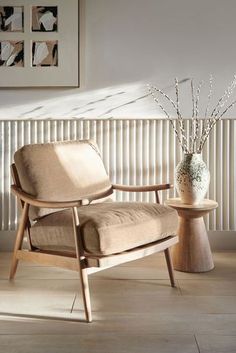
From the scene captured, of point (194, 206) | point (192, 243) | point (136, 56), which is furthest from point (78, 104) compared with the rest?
point (192, 243)

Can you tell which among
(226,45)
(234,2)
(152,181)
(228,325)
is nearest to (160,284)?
(228,325)

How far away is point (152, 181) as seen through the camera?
3.49 metres

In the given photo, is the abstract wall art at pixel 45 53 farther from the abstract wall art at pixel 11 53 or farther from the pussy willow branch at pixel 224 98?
the pussy willow branch at pixel 224 98

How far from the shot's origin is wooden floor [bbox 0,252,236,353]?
204 cm

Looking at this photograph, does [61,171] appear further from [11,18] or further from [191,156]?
[11,18]

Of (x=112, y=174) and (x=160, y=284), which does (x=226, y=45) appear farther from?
(x=160, y=284)

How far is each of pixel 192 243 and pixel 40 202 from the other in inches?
38.9

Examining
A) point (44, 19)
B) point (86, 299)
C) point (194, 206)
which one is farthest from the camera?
point (44, 19)

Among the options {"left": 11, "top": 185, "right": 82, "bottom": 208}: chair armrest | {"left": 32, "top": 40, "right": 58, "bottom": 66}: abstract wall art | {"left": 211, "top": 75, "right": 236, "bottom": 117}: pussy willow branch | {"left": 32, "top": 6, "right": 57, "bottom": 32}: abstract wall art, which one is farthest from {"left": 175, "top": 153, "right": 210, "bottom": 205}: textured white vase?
{"left": 32, "top": 6, "right": 57, "bottom": 32}: abstract wall art

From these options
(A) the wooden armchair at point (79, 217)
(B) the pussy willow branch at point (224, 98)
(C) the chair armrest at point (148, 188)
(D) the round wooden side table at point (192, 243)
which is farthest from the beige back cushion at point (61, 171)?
(B) the pussy willow branch at point (224, 98)

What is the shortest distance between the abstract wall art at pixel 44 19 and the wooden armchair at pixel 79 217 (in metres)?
0.87

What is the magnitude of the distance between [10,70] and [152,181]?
1.20 meters

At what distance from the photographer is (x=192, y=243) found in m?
3.02

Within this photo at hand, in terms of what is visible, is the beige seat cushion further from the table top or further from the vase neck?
the vase neck
